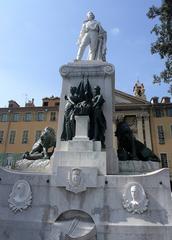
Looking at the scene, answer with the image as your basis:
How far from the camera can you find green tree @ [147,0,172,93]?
15.5 meters

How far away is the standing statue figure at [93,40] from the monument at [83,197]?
11.7ft

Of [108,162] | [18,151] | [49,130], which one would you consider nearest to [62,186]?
[108,162]

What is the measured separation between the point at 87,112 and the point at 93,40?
422 cm

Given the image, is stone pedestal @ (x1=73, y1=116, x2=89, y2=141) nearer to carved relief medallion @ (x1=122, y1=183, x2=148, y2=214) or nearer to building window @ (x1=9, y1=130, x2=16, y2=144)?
carved relief medallion @ (x1=122, y1=183, x2=148, y2=214)

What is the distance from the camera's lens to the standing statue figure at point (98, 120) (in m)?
8.23

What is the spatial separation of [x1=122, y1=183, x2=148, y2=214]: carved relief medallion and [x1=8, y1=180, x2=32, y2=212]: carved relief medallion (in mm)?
2512

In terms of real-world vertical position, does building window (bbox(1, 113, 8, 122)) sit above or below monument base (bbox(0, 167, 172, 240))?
above

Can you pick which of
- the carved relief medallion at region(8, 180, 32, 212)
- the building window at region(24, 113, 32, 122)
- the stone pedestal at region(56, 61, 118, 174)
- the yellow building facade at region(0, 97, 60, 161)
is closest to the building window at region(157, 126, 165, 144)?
the yellow building facade at region(0, 97, 60, 161)

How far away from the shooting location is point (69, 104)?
8781 mm

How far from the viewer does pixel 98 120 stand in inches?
330

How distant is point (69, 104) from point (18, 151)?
4053 cm

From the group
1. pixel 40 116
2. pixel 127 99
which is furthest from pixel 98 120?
pixel 127 99

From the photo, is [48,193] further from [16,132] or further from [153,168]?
[16,132]

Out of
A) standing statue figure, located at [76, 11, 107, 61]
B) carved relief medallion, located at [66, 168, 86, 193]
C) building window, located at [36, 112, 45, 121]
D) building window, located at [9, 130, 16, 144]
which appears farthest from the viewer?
building window, located at [36, 112, 45, 121]
